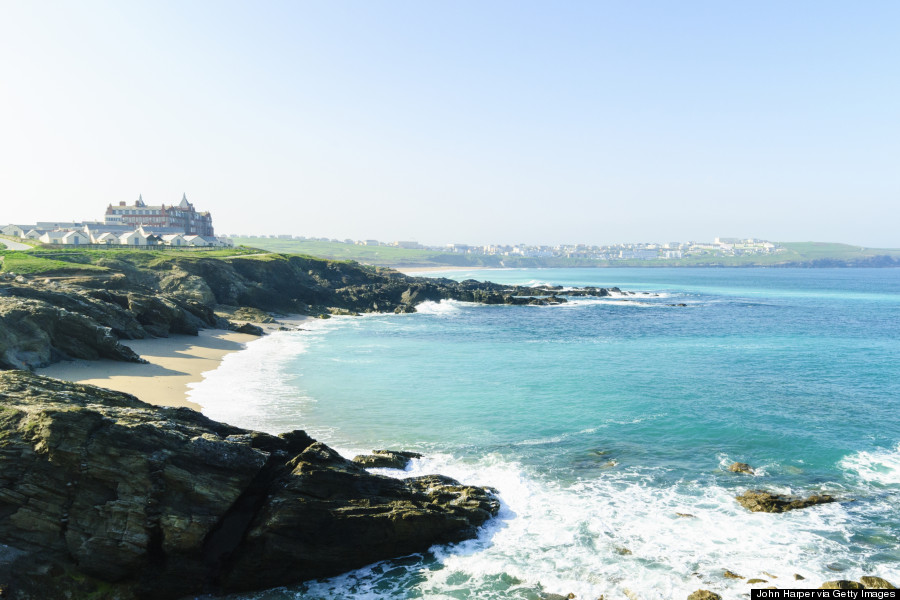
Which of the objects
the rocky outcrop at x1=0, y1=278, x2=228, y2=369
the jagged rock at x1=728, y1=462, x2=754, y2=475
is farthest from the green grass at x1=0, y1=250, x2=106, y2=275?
the jagged rock at x1=728, y1=462, x2=754, y2=475

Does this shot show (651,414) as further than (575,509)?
Yes

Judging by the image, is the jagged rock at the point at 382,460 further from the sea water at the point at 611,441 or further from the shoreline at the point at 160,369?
the shoreline at the point at 160,369

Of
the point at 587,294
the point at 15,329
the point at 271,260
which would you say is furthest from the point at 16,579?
Answer: the point at 587,294

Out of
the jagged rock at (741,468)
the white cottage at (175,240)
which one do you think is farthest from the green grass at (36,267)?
the jagged rock at (741,468)

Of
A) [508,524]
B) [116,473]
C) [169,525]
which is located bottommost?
[508,524]

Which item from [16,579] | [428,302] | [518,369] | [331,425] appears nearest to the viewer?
[16,579]

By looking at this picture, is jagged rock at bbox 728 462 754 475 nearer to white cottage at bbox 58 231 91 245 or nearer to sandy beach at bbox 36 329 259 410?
sandy beach at bbox 36 329 259 410

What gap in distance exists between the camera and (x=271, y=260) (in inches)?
2997

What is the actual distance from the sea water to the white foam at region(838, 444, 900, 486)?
0.31ft

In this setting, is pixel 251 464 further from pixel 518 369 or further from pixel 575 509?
pixel 518 369

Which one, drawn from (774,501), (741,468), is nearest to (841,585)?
(774,501)

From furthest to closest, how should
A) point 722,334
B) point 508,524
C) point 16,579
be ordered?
point 722,334, point 508,524, point 16,579

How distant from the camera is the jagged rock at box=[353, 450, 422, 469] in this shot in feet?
58.5

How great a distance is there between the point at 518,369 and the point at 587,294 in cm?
7588
